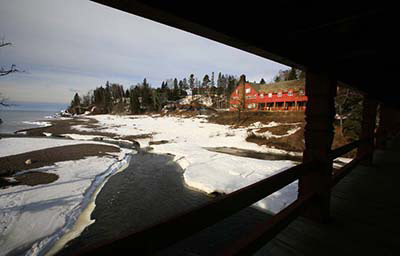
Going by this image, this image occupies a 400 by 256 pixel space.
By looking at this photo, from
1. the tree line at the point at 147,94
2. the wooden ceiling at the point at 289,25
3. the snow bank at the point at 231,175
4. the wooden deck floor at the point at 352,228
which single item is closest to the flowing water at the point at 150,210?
the snow bank at the point at 231,175

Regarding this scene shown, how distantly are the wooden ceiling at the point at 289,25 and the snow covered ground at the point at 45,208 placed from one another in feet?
21.0


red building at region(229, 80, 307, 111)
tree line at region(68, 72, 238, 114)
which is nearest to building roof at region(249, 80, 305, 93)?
red building at region(229, 80, 307, 111)

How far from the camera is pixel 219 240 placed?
209 inches

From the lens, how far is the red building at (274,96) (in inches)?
1362

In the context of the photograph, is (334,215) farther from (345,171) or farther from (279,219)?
(279,219)

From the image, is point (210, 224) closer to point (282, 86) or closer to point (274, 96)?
point (282, 86)

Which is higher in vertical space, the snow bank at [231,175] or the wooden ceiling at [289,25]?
the wooden ceiling at [289,25]

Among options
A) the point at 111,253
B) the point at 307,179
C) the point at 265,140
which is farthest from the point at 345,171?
the point at 265,140

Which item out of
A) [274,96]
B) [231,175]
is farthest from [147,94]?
[231,175]

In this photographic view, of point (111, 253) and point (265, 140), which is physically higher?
point (111, 253)

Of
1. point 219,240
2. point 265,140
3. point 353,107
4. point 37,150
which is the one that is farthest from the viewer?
point 265,140

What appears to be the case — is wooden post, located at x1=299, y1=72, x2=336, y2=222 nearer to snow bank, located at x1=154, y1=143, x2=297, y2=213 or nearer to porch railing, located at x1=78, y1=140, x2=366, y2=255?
porch railing, located at x1=78, y1=140, x2=366, y2=255

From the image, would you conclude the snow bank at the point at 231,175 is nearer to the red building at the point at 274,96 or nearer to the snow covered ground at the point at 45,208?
the snow covered ground at the point at 45,208

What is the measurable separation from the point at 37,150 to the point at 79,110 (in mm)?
86099
